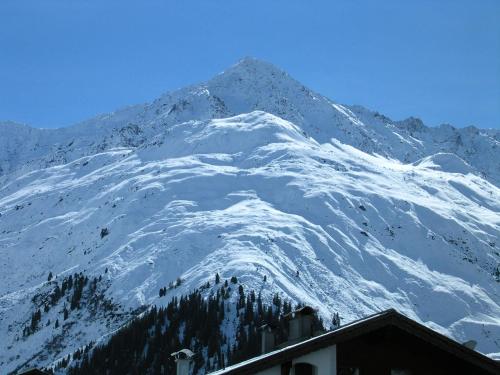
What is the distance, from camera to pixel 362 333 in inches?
1000

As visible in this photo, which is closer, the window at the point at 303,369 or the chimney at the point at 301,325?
the window at the point at 303,369

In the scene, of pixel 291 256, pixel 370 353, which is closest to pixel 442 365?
pixel 370 353

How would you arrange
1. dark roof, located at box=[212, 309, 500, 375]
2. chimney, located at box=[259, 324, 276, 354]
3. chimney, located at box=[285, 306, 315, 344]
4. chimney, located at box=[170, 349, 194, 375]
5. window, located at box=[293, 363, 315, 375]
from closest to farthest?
dark roof, located at box=[212, 309, 500, 375] < window, located at box=[293, 363, 315, 375] < chimney, located at box=[285, 306, 315, 344] < chimney, located at box=[170, 349, 194, 375] < chimney, located at box=[259, 324, 276, 354]

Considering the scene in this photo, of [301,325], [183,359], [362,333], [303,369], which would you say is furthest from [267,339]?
[362,333]

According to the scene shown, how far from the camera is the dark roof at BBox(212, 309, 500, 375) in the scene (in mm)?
24938

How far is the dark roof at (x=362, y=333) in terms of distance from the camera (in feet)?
81.8

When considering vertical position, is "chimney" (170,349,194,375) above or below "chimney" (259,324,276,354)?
below

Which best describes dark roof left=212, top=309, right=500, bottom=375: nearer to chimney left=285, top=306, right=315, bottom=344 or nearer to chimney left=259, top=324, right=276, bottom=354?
chimney left=285, top=306, right=315, bottom=344

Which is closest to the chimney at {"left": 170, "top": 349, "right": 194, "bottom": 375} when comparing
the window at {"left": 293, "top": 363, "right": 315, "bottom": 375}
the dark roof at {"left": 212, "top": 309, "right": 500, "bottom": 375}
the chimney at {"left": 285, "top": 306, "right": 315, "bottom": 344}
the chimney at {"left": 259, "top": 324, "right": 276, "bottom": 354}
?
the chimney at {"left": 259, "top": 324, "right": 276, "bottom": 354}

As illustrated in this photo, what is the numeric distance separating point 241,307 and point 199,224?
5461 centimetres

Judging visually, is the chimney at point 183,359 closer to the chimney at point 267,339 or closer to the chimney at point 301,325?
the chimney at point 267,339

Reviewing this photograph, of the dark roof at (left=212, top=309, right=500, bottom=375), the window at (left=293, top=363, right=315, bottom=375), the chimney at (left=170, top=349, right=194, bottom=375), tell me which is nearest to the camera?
the dark roof at (left=212, top=309, right=500, bottom=375)

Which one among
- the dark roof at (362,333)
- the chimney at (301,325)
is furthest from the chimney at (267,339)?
the dark roof at (362,333)

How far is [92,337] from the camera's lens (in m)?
150
